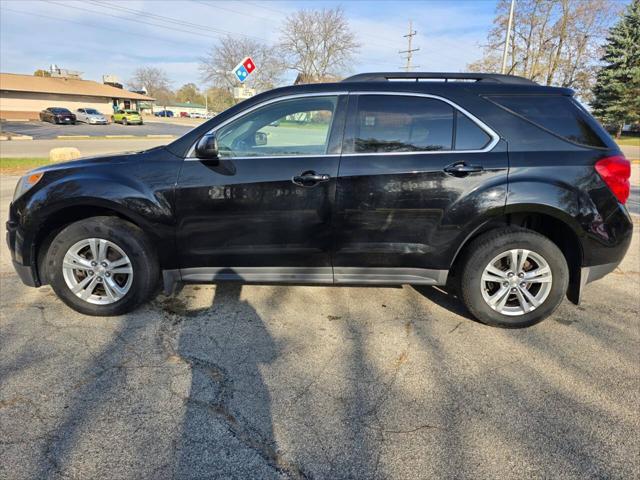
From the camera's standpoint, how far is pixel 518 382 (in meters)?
2.76

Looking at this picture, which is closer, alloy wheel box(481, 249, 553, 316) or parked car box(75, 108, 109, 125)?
alloy wheel box(481, 249, 553, 316)

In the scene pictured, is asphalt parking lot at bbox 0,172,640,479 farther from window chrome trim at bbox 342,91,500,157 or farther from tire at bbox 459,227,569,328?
window chrome trim at bbox 342,91,500,157

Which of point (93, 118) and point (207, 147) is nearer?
point (207, 147)

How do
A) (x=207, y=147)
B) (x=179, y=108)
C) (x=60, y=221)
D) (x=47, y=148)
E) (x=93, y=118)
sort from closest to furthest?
(x=207, y=147)
(x=60, y=221)
(x=47, y=148)
(x=93, y=118)
(x=179, y=108)

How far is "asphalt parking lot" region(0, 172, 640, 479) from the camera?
2.10m

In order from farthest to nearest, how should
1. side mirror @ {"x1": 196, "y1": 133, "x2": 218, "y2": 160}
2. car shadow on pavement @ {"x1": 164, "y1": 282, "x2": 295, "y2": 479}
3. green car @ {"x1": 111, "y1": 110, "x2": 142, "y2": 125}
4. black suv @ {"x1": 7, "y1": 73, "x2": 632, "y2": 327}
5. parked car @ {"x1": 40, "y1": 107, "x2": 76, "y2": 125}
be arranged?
green car @ {"x1": 111, "y1": 110, "x2": 142, "y2": 125} < parked car @ {"x1": 40, "y1": 107, "x2": 76, "y2": 125} < black suv @ {"x1": 7, "y1": 73, "x2": 632, "y2": 327} < side mirror @ {"x1": 196, "y1": 133, "x2": 218, "y2": 160} < car shadow on pavement @ {"x1": 164, "y1": 282, "x2": 295, "y2": 479}

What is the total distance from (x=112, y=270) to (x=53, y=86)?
208 ft

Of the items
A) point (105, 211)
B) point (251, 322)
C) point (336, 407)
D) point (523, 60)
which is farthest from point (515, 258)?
point (523, 60)

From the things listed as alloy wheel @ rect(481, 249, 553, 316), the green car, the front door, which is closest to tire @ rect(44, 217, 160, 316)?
the front door

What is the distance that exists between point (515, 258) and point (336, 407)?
6.10 ft

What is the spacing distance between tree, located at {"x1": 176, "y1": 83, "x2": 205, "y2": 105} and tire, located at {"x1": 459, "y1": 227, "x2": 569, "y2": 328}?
117471 millimetres

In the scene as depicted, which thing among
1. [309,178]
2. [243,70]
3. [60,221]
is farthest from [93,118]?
[309,178]

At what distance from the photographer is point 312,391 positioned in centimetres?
263

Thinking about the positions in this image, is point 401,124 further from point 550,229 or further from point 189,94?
point 189,94
